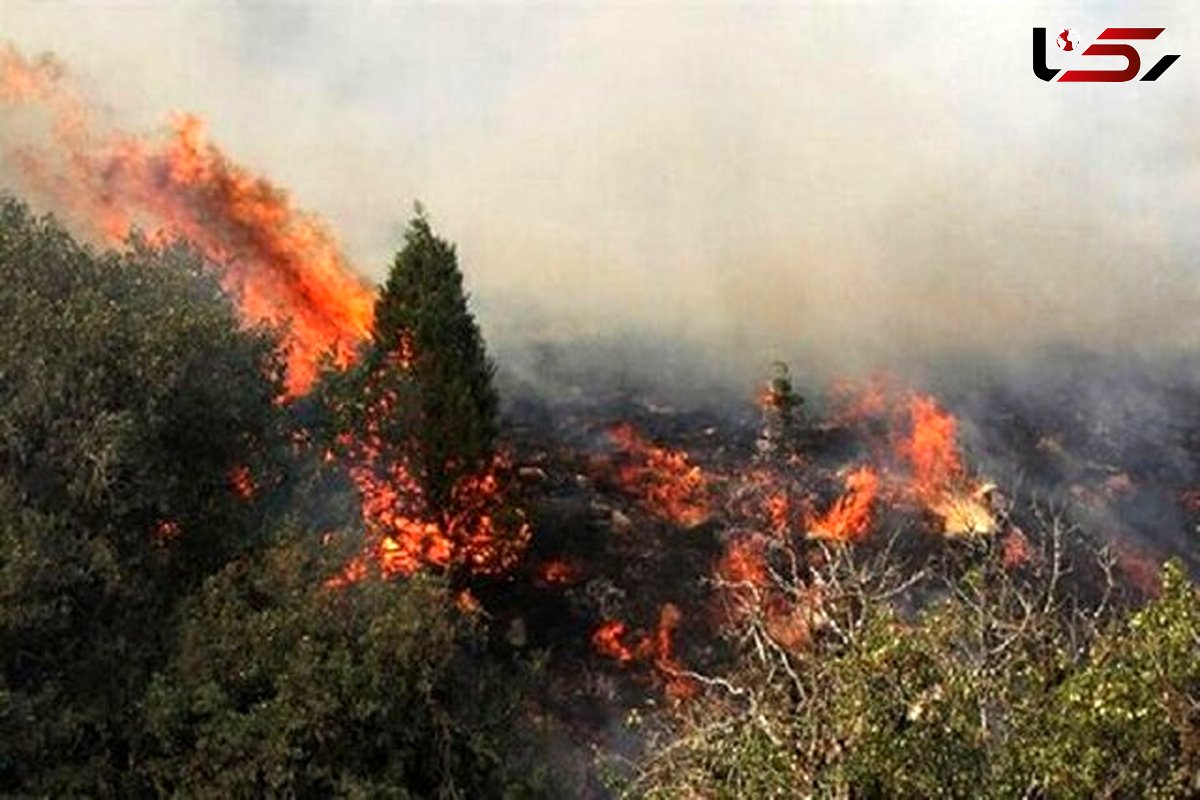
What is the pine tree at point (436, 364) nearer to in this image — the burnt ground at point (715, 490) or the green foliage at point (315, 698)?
the burnt ground at point (715, 490)

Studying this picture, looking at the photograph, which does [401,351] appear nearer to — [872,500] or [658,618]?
[658,618]

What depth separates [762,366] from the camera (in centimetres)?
8012

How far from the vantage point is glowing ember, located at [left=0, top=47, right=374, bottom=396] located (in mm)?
65625

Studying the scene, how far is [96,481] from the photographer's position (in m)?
25.9

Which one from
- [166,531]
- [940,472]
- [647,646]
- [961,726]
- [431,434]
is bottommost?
[647,646]

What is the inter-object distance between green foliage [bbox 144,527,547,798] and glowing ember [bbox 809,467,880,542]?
33403 mm

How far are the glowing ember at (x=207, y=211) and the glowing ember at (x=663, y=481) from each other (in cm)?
1491

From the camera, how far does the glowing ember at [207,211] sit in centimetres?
6562

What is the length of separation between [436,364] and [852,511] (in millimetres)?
25634

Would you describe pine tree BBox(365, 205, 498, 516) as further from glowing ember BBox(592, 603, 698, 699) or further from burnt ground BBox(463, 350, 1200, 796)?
glowing ember BBox(592, 603, 698, 699)

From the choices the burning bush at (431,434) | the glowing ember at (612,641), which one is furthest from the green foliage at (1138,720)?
the glowing ember at (612,641)

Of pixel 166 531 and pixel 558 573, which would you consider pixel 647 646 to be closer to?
pixel 558 573

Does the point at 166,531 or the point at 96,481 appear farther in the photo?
the point at 166,531

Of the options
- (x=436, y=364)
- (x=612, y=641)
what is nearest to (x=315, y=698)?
(x=436, y=364)
